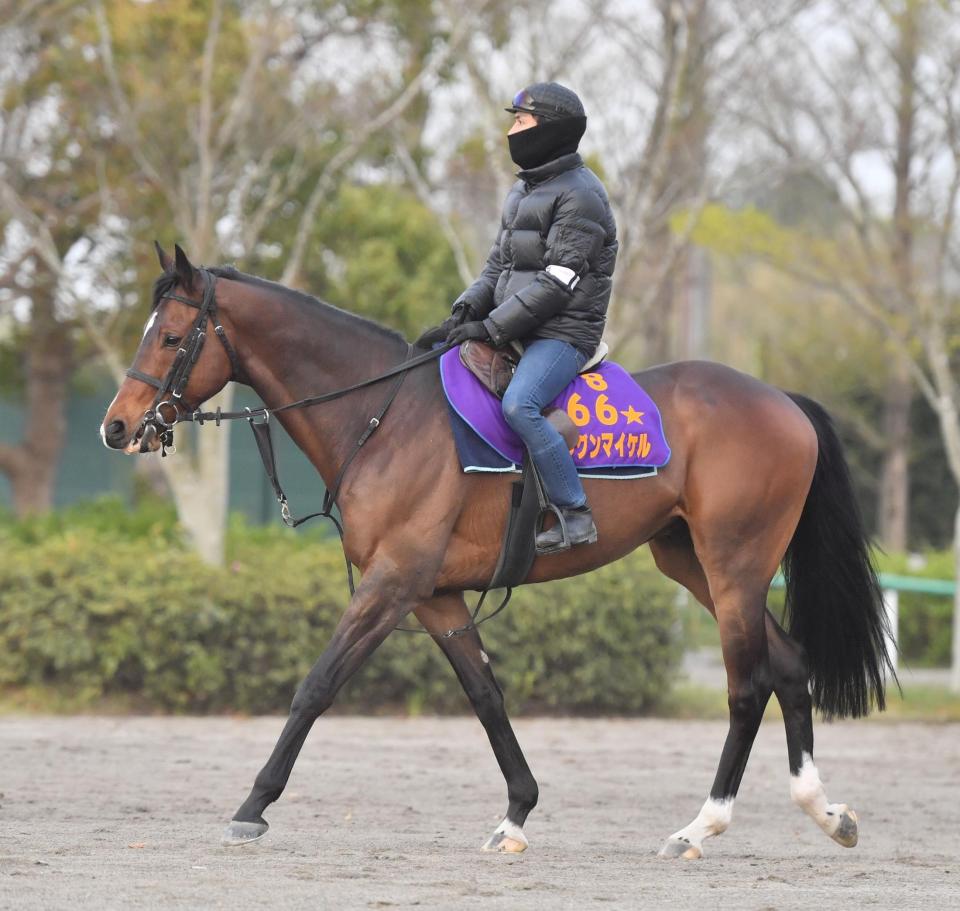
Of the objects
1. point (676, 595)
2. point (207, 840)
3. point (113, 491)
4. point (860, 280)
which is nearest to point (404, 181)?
point (113, 491)

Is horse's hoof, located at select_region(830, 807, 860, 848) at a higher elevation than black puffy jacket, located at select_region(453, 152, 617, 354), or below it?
below

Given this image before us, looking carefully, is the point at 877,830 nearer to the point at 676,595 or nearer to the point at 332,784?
the point at 332,784

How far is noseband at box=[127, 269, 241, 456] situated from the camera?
19.8 feet

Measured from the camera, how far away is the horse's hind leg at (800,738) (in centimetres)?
635

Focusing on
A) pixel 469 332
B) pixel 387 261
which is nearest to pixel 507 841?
pixel 469 332

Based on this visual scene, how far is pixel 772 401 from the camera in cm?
679

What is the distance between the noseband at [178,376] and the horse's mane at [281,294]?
50mm

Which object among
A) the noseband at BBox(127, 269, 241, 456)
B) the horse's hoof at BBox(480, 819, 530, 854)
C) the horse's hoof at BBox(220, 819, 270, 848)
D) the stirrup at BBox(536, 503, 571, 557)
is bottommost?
the horse's hoof at BBox(480, 819, 530, 854)

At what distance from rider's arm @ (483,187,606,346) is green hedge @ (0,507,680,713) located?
16.7 feet

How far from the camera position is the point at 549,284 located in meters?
6.17

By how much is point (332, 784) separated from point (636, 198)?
7.52 metres

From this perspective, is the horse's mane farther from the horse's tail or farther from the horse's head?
the horse's tail

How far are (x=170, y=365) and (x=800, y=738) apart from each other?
3.11 meters

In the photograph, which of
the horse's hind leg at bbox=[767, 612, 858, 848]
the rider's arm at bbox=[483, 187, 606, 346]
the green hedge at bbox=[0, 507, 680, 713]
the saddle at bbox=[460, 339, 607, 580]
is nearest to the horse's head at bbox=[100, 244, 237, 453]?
the saddle at bbox=[460, 339, 607, 580]
